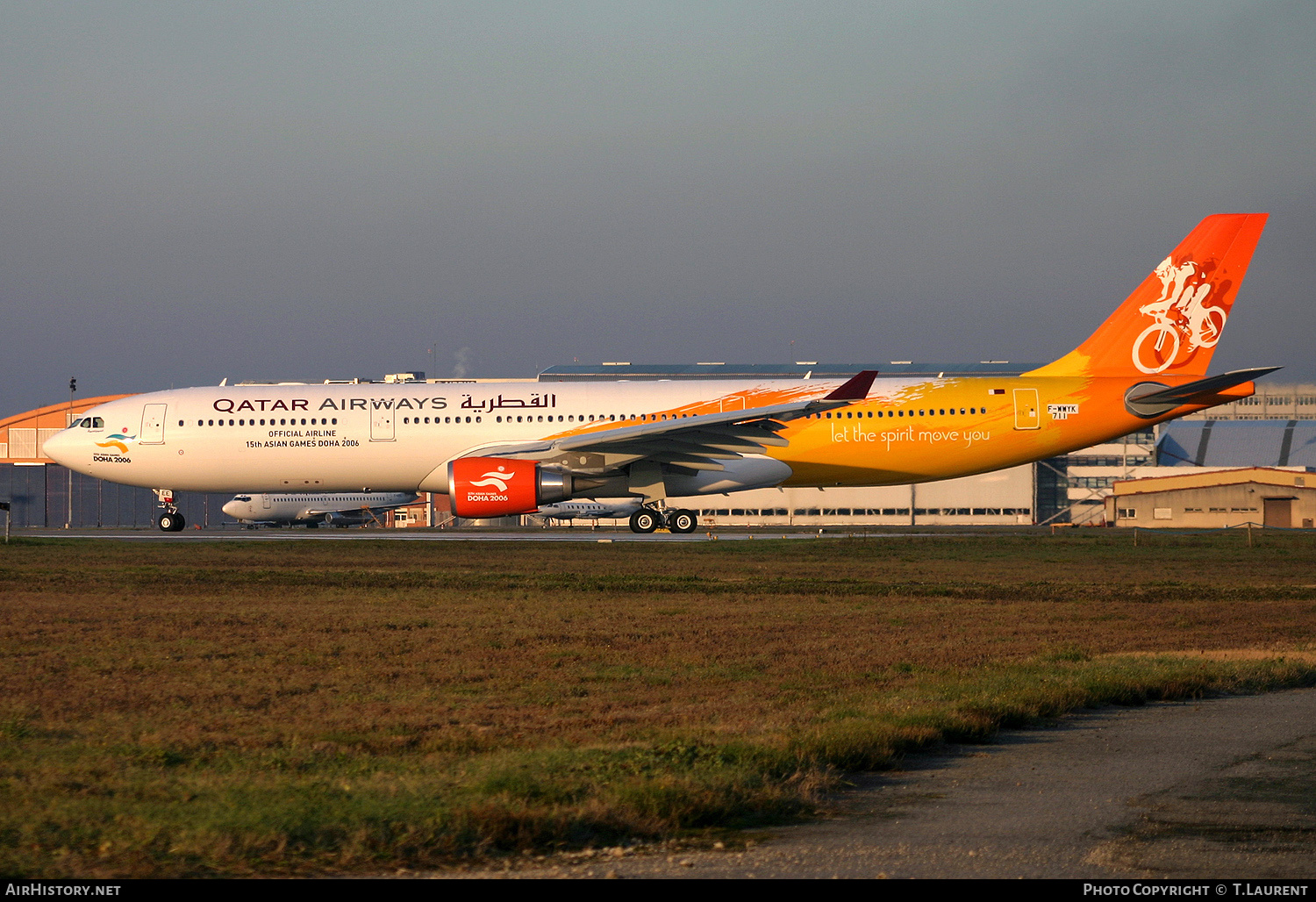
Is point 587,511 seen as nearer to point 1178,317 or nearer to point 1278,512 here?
point 1278,512

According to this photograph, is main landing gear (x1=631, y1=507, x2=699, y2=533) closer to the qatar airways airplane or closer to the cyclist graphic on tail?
the qatar airways airplane

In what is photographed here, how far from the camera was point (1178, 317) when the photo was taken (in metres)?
28.8

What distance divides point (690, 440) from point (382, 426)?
302 inches

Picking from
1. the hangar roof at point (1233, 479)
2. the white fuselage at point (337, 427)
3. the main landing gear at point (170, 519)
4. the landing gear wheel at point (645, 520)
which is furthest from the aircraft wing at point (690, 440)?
the hangar roof at point (1233, 479)

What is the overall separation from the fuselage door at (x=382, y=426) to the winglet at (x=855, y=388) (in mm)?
10489

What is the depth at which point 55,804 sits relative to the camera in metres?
5.43

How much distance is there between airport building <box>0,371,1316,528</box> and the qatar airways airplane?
19.8 m

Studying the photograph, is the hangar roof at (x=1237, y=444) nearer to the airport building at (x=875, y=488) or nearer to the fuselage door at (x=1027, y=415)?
the airport building at (x=875, y=488)

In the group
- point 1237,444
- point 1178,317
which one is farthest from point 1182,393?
point 1237,444

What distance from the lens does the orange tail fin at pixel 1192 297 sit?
94.3 feet

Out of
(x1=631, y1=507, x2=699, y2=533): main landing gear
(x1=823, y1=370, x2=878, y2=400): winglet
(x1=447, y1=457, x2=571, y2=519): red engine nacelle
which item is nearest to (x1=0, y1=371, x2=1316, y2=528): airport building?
(x1=631, y1=507, x2=699, y2=533): main landing gear

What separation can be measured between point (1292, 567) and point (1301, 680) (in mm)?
14359
